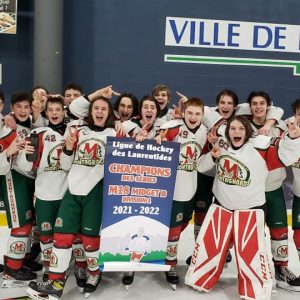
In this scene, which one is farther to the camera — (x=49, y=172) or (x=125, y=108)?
(x=125, y=108)

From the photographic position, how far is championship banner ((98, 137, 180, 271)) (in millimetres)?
2889

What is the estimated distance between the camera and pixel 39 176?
9.88 ft

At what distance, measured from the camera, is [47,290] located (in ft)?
→ 9.09

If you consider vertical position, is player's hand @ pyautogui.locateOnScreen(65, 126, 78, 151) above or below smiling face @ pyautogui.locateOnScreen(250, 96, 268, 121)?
below

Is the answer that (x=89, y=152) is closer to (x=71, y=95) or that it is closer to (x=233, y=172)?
(x=233, y=172)

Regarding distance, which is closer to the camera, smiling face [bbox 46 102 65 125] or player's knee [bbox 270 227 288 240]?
smiling face [bbox 46 102 65 125]

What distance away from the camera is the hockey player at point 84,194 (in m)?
2.84

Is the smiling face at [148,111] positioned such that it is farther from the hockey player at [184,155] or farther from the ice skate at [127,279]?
the ice skate at [127,279]

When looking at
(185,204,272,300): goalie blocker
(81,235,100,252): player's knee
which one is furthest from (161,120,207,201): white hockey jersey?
(81,235,100,252): player's knee

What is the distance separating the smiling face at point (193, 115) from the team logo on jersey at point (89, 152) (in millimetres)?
622

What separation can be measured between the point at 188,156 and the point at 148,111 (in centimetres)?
41

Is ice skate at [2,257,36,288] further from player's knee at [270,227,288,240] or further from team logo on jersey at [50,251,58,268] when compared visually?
player's knee at [270,227,288,240]

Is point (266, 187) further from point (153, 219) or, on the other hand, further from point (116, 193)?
point (116, 193)

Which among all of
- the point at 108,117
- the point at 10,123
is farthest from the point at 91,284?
the point at 10,123
